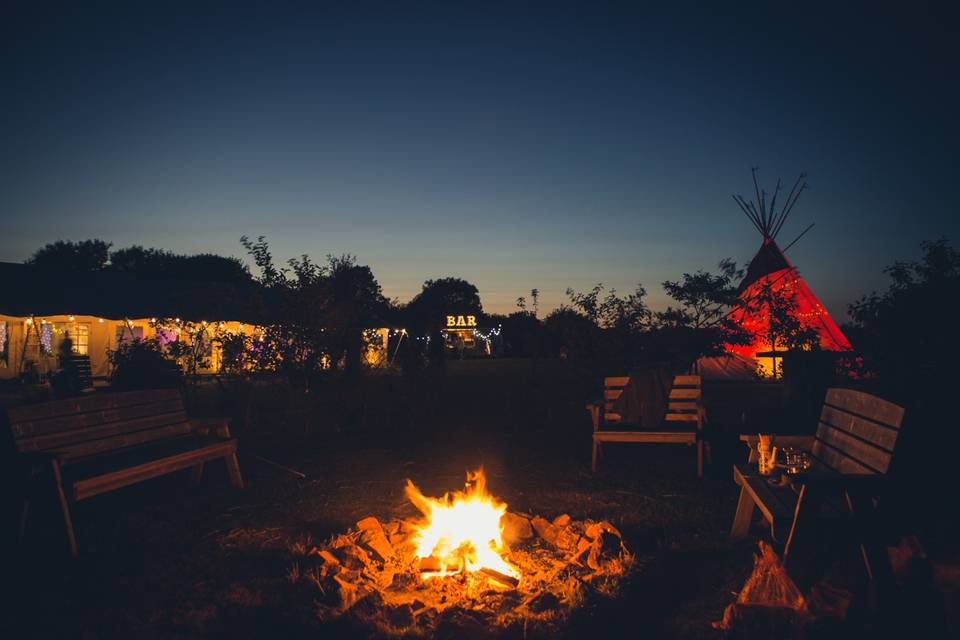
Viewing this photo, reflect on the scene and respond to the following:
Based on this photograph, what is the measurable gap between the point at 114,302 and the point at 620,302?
16496 millimetres

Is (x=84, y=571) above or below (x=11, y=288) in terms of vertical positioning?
below

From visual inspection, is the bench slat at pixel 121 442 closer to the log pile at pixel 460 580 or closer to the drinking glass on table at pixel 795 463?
the log pile at pixel 460 580

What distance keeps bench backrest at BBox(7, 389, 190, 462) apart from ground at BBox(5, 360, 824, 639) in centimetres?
53

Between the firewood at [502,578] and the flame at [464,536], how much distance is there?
4 cm

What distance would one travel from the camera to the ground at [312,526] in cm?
290

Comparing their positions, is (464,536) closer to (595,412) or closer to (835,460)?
(835,460)

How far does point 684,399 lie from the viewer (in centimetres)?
620

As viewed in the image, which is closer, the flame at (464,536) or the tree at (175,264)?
the flame at (464,536)

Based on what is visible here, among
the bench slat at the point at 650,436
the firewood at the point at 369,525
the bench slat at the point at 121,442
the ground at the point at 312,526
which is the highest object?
the bench slat at the point at 121,442

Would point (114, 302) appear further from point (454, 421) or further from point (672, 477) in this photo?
point (672, 477)

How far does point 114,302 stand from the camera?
61.0 feet

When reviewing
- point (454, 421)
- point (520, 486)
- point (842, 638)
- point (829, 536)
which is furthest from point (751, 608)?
point (454, 421)

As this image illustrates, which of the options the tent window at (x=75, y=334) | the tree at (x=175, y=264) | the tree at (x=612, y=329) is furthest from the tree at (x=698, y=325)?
the tree at (x=175, y=264)

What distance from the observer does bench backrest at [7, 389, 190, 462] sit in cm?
398
